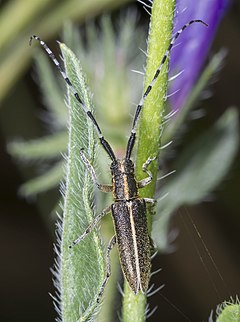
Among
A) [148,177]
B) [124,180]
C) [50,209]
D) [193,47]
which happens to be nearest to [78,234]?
[148,177]

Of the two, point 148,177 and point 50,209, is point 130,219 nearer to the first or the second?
point 148,177

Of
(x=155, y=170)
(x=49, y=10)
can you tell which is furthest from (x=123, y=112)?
(x=155, y=170)

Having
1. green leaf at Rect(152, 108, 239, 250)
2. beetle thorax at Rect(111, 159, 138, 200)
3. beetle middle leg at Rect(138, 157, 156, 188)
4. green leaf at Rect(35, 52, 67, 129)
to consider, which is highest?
green leaf at Rect(35, 52, 67, 129)

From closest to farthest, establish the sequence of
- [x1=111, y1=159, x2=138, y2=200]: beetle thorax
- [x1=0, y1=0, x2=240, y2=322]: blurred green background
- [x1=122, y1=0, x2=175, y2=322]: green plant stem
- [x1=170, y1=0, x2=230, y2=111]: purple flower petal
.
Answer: [x1=122, y1=0, x2=175, y2=322]: green plant stem
[x1=111, y1=159, x2=138, y2=200]: beetle thorax
[x1=170, y1=0, x2=230, y2=111]: purple flower petal
[x1=0, y1=0, x2=240, y2=322]: blurred green background

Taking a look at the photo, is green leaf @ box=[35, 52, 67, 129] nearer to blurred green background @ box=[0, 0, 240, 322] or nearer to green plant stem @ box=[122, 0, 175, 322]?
blurred green background @ box=[0, 0, 240, 322]

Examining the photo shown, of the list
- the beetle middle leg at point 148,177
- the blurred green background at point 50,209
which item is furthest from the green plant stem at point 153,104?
the blurred green background at point 50,209

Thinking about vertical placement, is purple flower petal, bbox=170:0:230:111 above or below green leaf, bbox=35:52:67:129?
below

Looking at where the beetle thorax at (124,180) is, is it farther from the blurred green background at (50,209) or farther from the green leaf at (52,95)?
the blurred green background at (50,209)

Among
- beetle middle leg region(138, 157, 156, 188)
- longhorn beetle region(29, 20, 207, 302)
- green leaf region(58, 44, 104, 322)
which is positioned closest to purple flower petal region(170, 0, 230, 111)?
longhorn beetle region(29, 20, 207, 302)
